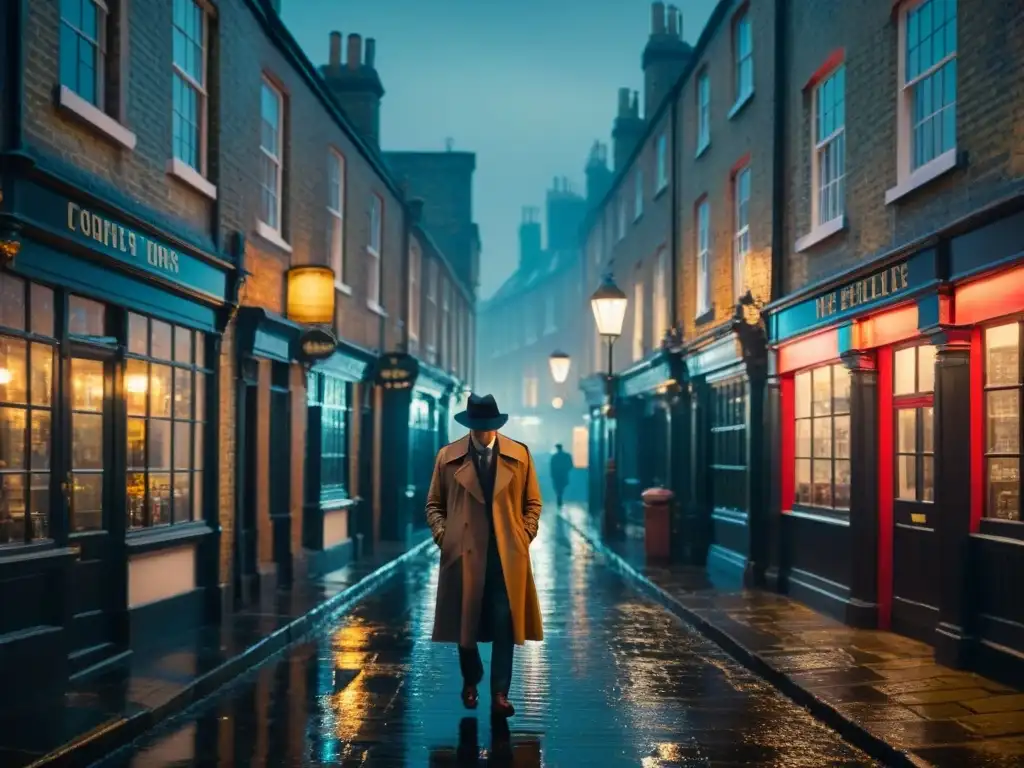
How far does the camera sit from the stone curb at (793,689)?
243 inches

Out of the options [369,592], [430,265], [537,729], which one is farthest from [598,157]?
[537,729]

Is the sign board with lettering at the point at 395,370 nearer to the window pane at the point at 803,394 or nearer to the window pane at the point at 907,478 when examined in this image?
the window pane at the point at 803,394

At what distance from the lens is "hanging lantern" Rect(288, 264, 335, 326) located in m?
14.2

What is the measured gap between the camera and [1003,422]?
8.33 metres

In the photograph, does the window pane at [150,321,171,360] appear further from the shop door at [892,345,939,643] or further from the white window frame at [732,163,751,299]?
the white window frame at [732,163,751,299]

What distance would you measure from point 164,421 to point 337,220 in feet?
25.2

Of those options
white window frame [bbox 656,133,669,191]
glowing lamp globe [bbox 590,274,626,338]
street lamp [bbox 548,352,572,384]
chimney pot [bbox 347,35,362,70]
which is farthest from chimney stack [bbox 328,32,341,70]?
street lamp [bbox 548,352,572,384]

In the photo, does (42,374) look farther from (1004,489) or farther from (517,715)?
(1004,489)

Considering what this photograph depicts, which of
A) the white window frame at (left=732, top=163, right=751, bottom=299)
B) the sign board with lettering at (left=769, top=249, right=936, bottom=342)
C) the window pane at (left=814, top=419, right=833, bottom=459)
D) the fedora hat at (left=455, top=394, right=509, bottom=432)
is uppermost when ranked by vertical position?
the white window frame at (left=732, top=163, right=751, bottom=299)

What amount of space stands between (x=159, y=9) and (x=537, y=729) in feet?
23.3

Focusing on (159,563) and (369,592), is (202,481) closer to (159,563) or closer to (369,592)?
(159,563)

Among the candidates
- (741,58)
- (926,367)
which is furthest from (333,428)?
(926,367)

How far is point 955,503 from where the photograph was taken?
345 inches

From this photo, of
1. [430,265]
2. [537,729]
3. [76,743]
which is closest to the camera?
[76,743]
